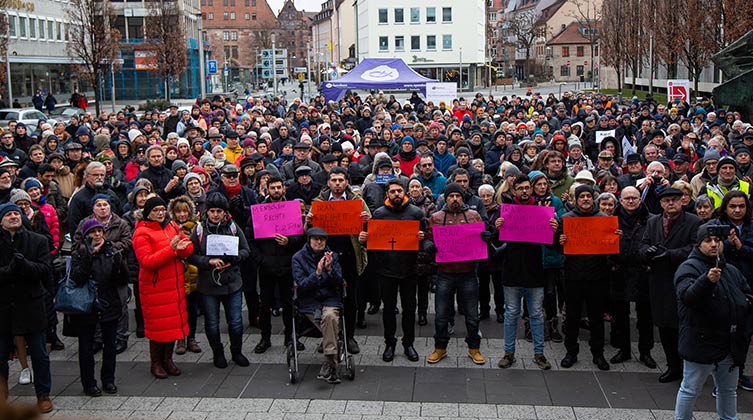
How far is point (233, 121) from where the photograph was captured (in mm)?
24031

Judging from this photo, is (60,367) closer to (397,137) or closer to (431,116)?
(397,137)

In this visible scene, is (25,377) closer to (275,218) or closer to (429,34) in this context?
(275,218)

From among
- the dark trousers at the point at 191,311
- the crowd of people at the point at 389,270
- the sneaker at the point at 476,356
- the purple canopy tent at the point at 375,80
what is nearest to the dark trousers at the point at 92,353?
the crowd of people at the point at 389,270

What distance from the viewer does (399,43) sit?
9138cm

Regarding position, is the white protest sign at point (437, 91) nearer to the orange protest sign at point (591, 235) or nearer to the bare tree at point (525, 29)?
the orange protest sign at point (591, 235)

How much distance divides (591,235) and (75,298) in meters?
5.03

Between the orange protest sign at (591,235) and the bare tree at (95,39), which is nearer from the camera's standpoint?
the orange protest sign at (591,235)

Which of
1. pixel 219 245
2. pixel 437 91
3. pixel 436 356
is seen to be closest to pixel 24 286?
pixel 219 245

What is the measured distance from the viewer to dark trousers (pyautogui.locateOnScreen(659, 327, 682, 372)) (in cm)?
796

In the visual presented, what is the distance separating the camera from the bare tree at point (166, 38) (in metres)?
53.6

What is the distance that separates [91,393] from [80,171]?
5166 millimetres

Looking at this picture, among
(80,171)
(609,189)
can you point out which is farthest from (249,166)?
(609,189)

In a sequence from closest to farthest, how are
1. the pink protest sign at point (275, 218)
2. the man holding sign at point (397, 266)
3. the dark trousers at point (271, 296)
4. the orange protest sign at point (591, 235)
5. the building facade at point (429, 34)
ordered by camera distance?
the orange protest sign at point (591, 235) → the man holding sign at point (397, 266) → the pink protest sign at point (275, 218) → the dark trousers at point (271, 296) → the building facade at point (429, 34)

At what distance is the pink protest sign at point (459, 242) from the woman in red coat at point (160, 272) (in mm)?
2537
